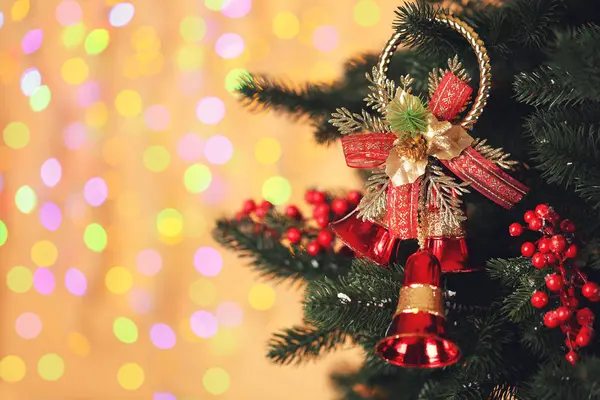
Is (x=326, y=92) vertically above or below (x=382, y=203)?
above

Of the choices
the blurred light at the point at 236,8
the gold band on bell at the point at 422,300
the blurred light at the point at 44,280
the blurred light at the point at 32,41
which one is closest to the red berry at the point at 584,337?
the gold band on bell at the point at 422,300

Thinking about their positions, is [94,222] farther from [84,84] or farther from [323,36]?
[323,36]

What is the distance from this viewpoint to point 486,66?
58 centimetres

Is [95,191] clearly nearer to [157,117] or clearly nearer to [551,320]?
→ [157,117]

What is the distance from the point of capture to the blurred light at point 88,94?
51.5 inches

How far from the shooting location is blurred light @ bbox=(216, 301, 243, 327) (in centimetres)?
125

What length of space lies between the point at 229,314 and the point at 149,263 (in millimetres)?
182

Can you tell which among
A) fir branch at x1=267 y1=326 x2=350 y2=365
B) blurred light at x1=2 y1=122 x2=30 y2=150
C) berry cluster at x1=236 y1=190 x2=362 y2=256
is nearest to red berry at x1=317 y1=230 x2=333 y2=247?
berry cluster at x1=236 y1=190 x2=362 y2=256

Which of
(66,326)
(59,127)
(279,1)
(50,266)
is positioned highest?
(279,1)

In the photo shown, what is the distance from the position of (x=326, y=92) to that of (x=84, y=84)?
704mm

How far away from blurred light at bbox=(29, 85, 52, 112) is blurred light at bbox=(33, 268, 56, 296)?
32cm

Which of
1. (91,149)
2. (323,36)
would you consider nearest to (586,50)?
(323,36)

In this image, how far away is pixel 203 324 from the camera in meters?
1.26

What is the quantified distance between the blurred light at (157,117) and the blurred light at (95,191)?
145 mm
